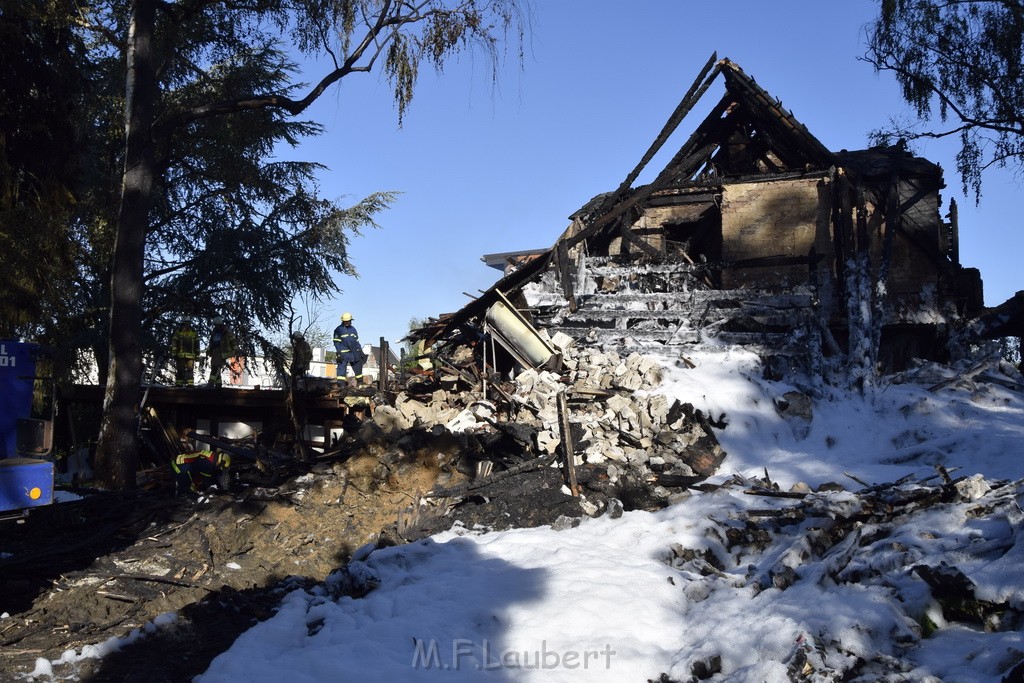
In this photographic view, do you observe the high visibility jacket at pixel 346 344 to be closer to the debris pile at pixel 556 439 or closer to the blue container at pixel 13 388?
the debris pile at pixel 556 439

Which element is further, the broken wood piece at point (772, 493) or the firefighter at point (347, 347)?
the firefighter at point (347, 347)

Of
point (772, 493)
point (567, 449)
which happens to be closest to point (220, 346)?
point (567, 449)

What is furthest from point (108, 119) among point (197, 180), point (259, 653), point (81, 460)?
point (259, 653)

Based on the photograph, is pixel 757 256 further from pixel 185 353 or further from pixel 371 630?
pixel 185 353


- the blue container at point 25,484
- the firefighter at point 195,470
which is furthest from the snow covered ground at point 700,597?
the firefighter at point 195,470

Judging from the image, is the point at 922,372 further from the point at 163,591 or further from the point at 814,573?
the point at 163,591

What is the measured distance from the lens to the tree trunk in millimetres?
10320

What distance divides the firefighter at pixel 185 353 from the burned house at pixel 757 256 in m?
6.25

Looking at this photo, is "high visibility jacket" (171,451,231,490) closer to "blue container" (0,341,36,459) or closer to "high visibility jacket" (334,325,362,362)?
"blue container" (0,341,36,459)

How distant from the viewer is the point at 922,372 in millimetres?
11680

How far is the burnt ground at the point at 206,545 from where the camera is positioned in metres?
6.14

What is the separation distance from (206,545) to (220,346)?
1151cm

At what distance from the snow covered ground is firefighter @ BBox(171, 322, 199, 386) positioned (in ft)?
40.4

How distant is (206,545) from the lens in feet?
25.8
